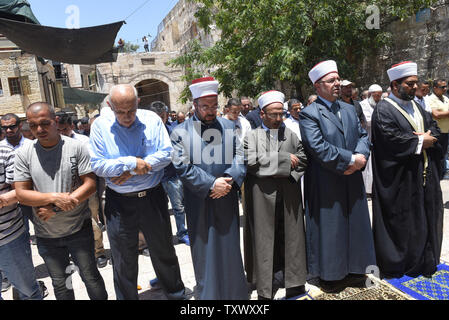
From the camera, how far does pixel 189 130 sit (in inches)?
111

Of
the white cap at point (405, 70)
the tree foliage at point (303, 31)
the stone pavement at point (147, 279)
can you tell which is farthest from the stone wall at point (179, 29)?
the white cap at point (405, 70)

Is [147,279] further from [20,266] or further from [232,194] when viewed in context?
[232,194]

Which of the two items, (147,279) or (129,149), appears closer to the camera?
(129,149)

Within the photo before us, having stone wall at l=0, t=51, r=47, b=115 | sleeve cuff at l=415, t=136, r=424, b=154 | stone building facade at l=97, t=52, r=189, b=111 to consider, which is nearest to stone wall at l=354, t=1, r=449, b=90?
sleeve cuff at l=415, t=136, r=424, b=154

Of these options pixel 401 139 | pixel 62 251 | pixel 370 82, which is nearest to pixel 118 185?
pixel 62 251

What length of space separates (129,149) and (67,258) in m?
1.01

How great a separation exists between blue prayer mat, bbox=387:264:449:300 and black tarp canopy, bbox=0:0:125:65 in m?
6.37

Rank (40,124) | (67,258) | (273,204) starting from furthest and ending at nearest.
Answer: (273,204), (67,258), (40,124)

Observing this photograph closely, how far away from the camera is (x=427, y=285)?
2.98 metres

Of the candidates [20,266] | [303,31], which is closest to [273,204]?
[20,266]

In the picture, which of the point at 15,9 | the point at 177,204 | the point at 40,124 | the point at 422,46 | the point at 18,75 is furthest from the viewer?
the point at 18,75

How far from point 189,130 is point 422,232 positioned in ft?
8.12

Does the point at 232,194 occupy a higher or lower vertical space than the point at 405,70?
lower
